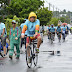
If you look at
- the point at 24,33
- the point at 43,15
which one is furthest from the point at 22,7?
the point at 24,33

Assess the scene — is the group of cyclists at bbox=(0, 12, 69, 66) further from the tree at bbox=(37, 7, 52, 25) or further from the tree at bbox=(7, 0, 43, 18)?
the tree at bbox=(37, 7, 52, 25)

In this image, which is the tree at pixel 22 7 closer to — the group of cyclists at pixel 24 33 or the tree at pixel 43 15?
the tree at pixel 43 15

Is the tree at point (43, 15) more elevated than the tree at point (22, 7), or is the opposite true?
the tree at point (22, 7)

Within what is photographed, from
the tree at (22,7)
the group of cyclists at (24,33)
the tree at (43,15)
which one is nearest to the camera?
the group of cyclists at (24,33)

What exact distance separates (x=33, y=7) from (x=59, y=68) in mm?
28684

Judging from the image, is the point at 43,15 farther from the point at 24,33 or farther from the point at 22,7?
the point at 24,33

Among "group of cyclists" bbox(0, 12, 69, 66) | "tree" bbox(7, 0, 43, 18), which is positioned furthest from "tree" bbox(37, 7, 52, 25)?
"group of cyclists" bbox(0, 12, 69, 66)

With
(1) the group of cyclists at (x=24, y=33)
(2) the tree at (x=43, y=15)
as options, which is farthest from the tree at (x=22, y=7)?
(1) the group of cyclists at (x=24, y=33)

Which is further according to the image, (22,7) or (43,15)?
(43,15)

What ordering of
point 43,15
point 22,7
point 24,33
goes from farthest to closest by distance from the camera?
point 43,15 < point 22,7 < point 24,33

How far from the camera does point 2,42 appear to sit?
42.0 feet

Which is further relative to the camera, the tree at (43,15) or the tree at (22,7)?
the tree at (43,15)

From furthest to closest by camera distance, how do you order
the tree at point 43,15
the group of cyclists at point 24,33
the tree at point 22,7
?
1. the tree at point 43,15
2. the tree at point 22,7
3. the group of cyclists at point 24,33

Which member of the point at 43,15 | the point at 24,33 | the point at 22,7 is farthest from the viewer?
the point at 43,15
